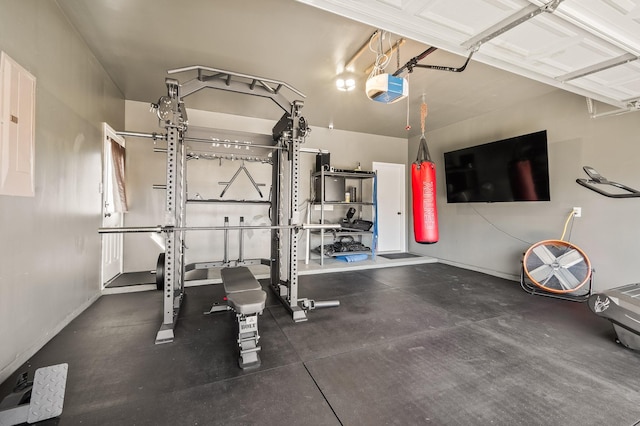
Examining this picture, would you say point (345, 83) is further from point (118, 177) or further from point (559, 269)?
point (559, 269)

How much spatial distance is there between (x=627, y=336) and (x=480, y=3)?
2961 mm

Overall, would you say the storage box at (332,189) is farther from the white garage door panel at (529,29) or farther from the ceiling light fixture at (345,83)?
the white garage door panel at (529,29)

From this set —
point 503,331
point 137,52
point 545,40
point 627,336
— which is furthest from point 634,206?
point 137,52

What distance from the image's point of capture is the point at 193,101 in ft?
14.5

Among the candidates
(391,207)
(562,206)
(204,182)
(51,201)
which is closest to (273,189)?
(204,182)

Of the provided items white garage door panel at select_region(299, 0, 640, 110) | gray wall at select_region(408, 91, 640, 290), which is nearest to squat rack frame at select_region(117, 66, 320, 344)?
white garage door panel at select_region(299, 0, 640, 110)

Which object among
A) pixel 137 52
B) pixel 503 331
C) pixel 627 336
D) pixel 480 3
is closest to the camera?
pixel 480 3

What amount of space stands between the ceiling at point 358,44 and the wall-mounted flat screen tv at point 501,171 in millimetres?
789

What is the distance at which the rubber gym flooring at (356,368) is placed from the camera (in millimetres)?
1479

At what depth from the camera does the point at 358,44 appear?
109 inches

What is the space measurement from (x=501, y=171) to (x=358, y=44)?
3.18m

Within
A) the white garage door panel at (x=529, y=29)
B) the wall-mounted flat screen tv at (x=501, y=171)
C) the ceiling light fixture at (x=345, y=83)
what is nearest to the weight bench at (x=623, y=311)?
the wall-mounted flat screen tv at (x=501, y=171)

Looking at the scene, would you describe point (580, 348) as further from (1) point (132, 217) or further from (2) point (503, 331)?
(1) point (132, 217)

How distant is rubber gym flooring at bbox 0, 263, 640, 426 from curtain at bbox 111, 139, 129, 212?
4.82 ft
